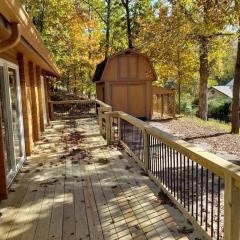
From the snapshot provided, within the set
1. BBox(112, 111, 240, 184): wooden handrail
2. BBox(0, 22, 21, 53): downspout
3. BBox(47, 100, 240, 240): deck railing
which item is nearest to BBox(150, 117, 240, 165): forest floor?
BBox(47, 100, 240, 240): deck railing

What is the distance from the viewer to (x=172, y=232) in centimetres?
327

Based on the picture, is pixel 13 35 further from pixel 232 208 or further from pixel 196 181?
pixel 232 208

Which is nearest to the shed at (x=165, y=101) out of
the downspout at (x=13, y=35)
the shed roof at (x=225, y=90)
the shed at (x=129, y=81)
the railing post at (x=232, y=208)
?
the shed at (x=129, y=81)

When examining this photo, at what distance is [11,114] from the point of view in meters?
5.31

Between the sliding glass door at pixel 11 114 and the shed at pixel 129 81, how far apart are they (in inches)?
432

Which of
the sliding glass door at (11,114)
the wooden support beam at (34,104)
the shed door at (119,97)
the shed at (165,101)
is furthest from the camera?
the shed at (165,101)

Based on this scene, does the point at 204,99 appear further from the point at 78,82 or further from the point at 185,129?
the point at 78,82

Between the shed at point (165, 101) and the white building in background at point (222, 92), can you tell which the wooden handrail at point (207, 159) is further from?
the white building in background at point (222, 92)

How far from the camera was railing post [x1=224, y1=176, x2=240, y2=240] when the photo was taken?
7.76 ft

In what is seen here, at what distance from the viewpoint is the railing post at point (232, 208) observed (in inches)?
93.1

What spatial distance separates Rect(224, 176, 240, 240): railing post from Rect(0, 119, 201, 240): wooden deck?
2.56 feet

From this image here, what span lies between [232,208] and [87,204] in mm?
2165

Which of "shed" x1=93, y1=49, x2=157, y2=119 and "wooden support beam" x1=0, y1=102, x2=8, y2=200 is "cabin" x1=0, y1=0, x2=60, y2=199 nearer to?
"wooden support beam" x1=0, y1=102, x2=8, y2=200

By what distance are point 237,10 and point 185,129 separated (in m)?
5.69
